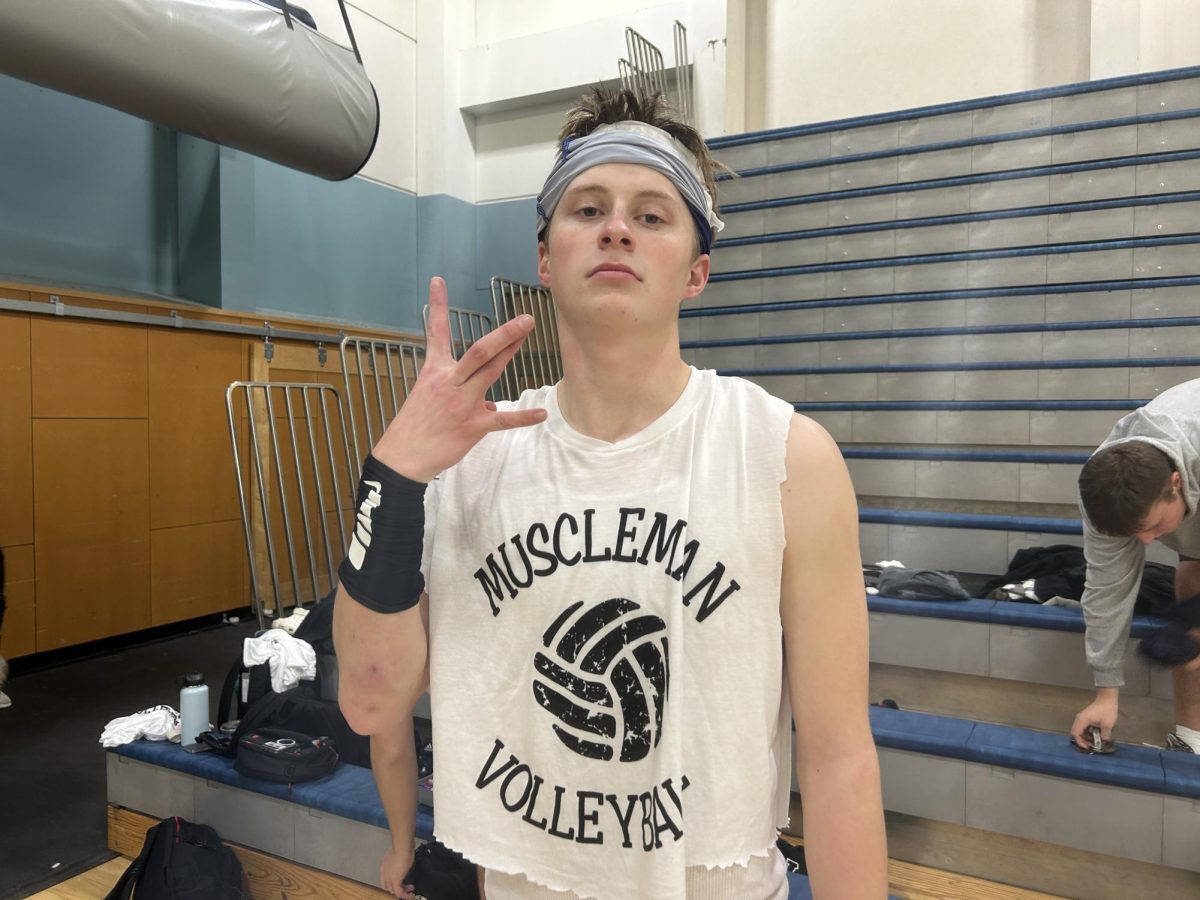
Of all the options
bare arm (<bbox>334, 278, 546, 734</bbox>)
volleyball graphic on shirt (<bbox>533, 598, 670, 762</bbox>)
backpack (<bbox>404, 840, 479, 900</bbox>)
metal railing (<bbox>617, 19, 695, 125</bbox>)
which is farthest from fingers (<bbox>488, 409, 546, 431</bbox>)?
metal railing (<bbox>617, 19, 695, 125</bbox>)

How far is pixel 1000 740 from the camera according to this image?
202 cm

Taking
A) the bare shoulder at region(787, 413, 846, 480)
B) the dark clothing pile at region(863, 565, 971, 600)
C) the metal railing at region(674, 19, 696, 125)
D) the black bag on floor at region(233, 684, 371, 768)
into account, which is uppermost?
the metal railing at region(674, 19, 696, 125)

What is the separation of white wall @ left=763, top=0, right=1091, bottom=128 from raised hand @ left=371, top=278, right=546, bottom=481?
4838mm

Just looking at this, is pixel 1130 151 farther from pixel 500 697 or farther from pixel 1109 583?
pixel 500 697

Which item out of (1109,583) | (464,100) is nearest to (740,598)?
(1109,583)

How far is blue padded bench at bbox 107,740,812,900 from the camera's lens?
74.9 inches

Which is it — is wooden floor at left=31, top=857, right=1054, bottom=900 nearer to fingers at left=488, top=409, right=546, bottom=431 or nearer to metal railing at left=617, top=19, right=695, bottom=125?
fingers at left=488, top=409, right=546, bottom=431

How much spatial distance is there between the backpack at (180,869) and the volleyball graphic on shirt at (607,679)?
157 centimetres

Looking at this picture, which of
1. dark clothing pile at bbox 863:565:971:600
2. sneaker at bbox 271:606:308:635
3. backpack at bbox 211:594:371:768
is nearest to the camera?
backpack at bbox 211:594:371:768

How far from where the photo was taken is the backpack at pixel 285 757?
6.65 ft

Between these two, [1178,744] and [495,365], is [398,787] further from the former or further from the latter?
[1178,744]

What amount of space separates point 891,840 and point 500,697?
168 centimetres

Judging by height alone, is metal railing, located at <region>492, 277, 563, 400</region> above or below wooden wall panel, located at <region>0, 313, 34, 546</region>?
above

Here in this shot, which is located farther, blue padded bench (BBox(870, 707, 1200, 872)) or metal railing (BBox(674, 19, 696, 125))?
metal railing (BBox(674, 19, 696, 125))
